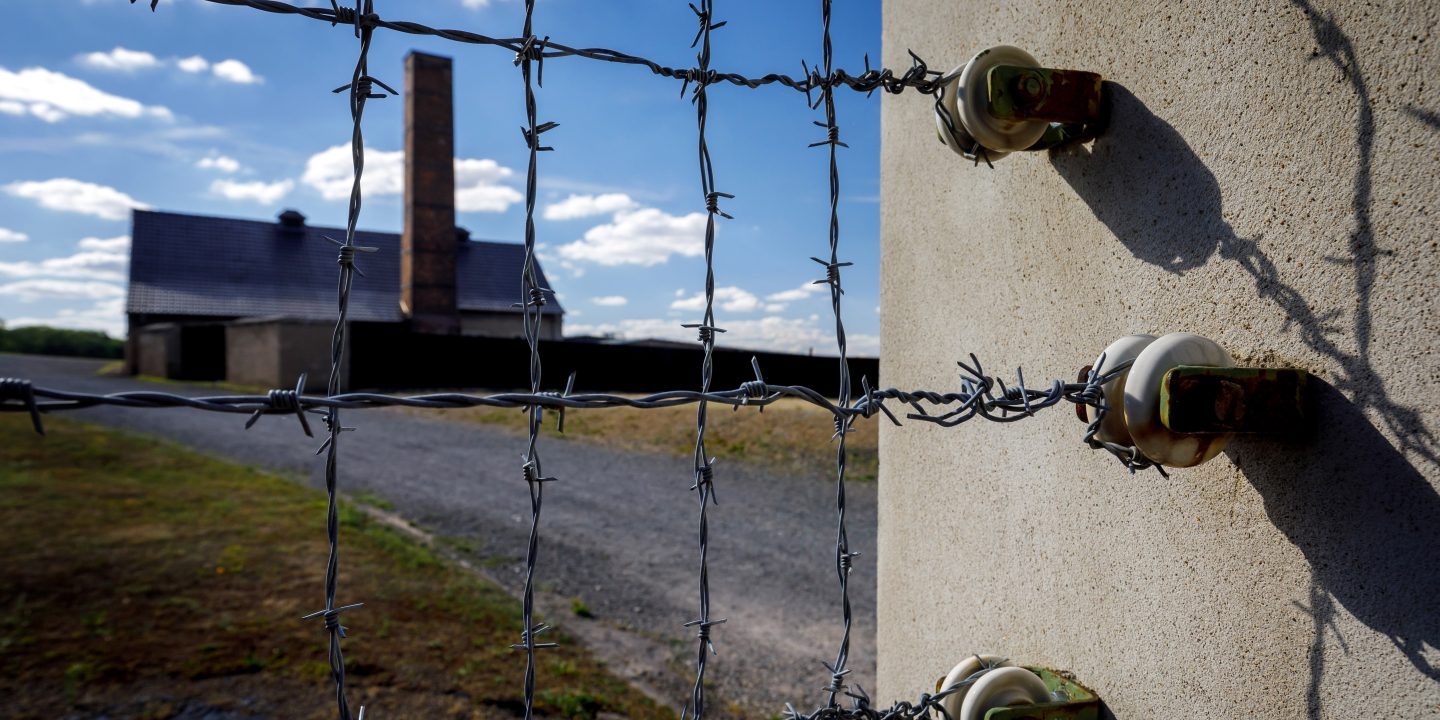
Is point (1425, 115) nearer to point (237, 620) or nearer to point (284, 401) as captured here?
point (284, 401)

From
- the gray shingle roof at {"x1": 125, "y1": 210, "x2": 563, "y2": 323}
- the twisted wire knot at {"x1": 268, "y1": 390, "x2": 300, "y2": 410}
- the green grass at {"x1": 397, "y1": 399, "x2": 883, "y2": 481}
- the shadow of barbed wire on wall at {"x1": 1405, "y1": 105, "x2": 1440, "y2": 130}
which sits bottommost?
the green grass at {"x1": 397, "y1": 399, "x2": 883, "y2": 481}

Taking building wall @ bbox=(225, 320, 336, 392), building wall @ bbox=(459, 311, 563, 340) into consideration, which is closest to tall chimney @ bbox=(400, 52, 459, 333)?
building wall @ bbox=(459, 311, 563, 340)

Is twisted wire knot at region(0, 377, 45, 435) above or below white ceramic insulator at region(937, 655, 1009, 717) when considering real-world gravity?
above

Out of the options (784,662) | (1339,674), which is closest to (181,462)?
(784,662)

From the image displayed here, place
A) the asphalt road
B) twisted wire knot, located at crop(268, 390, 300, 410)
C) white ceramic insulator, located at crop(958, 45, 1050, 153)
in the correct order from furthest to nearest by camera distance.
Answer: the asphalt road → white ceramic insulator, located at crop(958, 45, 1050, 153) → twisted wire knot, located at crop(268, 390, 300, 410)

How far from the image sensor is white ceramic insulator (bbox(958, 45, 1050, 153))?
4.61 feet

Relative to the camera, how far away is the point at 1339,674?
1.13m

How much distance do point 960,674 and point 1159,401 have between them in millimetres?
670

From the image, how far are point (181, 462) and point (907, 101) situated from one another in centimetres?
1023

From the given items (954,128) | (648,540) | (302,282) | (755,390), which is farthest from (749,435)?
(302,282)

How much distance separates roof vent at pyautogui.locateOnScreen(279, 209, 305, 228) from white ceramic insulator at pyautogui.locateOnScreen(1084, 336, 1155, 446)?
3270cm

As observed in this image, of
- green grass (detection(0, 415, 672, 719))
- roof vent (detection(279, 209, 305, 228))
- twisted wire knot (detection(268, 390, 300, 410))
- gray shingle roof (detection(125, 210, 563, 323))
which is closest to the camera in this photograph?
twisted wire knot (detection(268, 390, 300, 410))

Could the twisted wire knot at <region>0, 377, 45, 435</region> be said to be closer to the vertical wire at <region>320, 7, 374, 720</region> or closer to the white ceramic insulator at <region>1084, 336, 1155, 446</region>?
the vertical wire at <region>320, 7, 374, 720</region>

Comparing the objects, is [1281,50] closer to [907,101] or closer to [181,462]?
[907,101]
